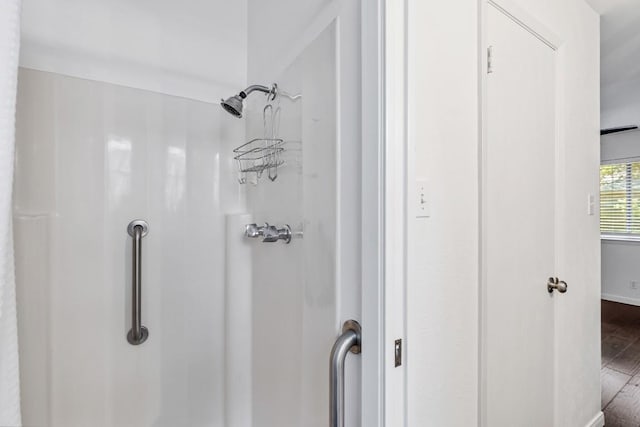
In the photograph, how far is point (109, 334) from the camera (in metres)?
1.31

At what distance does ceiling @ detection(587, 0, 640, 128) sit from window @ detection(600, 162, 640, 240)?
674 millimetres

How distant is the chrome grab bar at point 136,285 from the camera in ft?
4.39

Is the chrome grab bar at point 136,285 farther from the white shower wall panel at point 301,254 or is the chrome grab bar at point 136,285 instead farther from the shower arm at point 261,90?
the shower arm at point 261,90

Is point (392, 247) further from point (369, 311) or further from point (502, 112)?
point (502, 112)

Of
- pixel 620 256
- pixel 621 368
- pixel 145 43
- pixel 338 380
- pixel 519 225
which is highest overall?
pixel 145 43

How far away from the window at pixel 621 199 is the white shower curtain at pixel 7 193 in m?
5.82

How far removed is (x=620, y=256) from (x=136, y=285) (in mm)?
5685

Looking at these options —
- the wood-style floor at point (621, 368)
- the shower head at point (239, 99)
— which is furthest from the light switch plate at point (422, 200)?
the wood-style floor at point (621, 368)

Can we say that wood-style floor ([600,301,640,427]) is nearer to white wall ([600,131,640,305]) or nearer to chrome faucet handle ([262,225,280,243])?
white wall ([600,131,640,305])

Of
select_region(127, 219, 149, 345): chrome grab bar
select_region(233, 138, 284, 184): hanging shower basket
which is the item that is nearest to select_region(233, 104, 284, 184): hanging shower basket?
select_region(233, 138, 284, 184): hanging shower basket

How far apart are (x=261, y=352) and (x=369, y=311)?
38.4 inches

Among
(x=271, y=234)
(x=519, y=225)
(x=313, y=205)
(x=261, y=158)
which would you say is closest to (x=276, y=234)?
(x=271, y=234)

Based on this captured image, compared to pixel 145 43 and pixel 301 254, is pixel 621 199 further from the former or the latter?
pixel 145 43

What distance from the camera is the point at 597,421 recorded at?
5.71 ft
